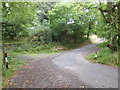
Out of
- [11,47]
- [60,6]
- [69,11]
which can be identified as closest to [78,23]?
[69,11]

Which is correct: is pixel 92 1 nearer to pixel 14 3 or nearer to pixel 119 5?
pixel 119 5

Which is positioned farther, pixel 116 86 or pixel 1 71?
pixel 1 71

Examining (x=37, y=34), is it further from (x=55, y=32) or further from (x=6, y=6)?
(x=6, y=6)

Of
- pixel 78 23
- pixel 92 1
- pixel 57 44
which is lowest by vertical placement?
pixel 57 44

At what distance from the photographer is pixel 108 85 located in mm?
3771

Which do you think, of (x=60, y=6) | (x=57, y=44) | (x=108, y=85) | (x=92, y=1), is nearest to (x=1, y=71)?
(x=108, y=85)

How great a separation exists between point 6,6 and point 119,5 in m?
8.00

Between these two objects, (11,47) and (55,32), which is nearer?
(11,47)

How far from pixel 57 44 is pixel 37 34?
11.7ft

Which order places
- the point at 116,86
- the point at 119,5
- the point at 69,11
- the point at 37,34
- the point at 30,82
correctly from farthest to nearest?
the point at 37,34, the point at 69,11, the point at 119,5, the point at 30,82, the point at 116,86

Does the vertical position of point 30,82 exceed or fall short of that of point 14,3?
it falls short

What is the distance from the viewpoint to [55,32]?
15055mm

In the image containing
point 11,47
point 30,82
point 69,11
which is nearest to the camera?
point 30,82

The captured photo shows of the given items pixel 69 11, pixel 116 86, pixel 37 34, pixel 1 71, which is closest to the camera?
pixel 116 86
